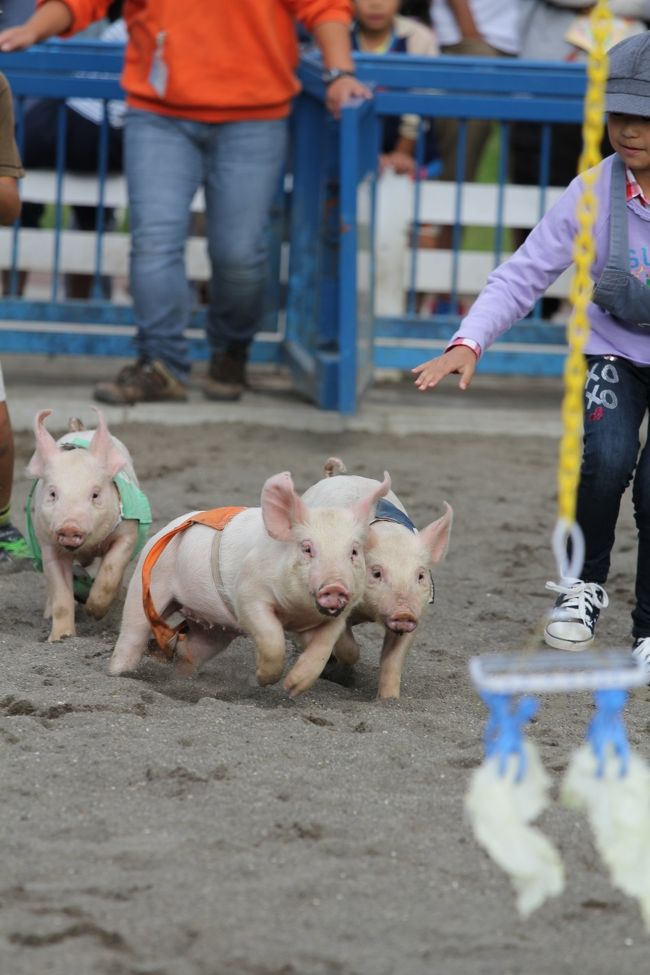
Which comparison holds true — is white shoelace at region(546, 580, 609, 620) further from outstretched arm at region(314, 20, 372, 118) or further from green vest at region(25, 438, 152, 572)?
outstretched arm at region(314, 20, 372, 118)

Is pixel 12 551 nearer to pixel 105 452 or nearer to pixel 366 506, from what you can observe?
pixel 105 452

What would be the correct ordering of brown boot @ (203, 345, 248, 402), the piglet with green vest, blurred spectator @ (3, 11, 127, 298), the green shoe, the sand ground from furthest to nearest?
blurred spectator @ (3, 11, 127, 298) < brown boot @ (203, 345, 248, 402) < the green shoe < the piglet with green vest < the sand ground

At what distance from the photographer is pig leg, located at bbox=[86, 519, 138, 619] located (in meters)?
4.50

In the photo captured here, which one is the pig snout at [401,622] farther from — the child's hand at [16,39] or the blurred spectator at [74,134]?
the blurred spectator at [74,134]

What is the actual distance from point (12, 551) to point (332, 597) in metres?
1.98

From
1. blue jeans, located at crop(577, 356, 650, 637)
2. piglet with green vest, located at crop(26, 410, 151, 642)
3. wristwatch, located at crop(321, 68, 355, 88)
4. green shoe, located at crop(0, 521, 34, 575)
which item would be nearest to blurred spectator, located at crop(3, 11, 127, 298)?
wristwatch, located at crop(321, 68, 355, 88)

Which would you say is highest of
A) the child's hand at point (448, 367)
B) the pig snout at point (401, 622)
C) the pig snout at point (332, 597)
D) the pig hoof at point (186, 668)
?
the child's hand at point (448, 367)

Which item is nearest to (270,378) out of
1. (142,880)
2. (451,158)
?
(451,158)

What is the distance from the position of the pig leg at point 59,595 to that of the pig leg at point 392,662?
958 millimetres

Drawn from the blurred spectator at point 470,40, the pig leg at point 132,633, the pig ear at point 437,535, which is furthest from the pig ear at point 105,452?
the blurred spectator at point 470,40

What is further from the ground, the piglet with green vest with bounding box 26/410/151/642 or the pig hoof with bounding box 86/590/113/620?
the piglet with green vest with bounding box 26/410/151/642

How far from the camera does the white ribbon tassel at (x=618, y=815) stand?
2.34 metres

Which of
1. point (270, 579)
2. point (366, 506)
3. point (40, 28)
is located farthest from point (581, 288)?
point (40, 28)

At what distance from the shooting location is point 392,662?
13.0ft
